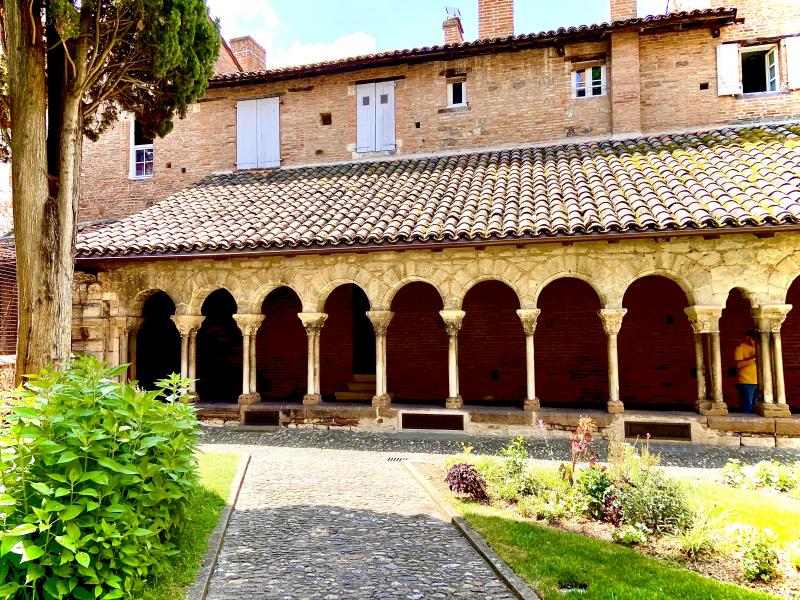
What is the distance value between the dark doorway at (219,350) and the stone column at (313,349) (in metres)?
3.85

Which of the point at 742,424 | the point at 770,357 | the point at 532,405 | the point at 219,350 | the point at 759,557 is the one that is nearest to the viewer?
the point at 759,557

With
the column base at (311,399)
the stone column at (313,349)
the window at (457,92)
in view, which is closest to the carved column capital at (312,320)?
the stone column at (313,349)

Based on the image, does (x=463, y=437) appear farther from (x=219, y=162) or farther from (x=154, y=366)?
(x=219, y=162)

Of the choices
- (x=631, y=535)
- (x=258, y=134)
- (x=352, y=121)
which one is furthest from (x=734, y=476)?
(x=258, y=134)

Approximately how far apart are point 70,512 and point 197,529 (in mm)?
2021

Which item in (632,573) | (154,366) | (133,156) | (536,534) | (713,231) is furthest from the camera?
(133,156)

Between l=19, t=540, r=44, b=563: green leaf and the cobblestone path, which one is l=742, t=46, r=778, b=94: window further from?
l=19, t=540, r=44, b=563: green leaf

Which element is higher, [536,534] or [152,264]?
[152,264]

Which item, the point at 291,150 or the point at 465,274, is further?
the point at 291,150

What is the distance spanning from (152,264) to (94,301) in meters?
1.47

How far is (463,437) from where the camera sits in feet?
30.4

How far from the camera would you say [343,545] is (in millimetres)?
4738

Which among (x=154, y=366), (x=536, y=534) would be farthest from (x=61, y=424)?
(x=154, y=366)

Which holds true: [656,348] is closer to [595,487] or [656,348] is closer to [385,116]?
[595,487]
